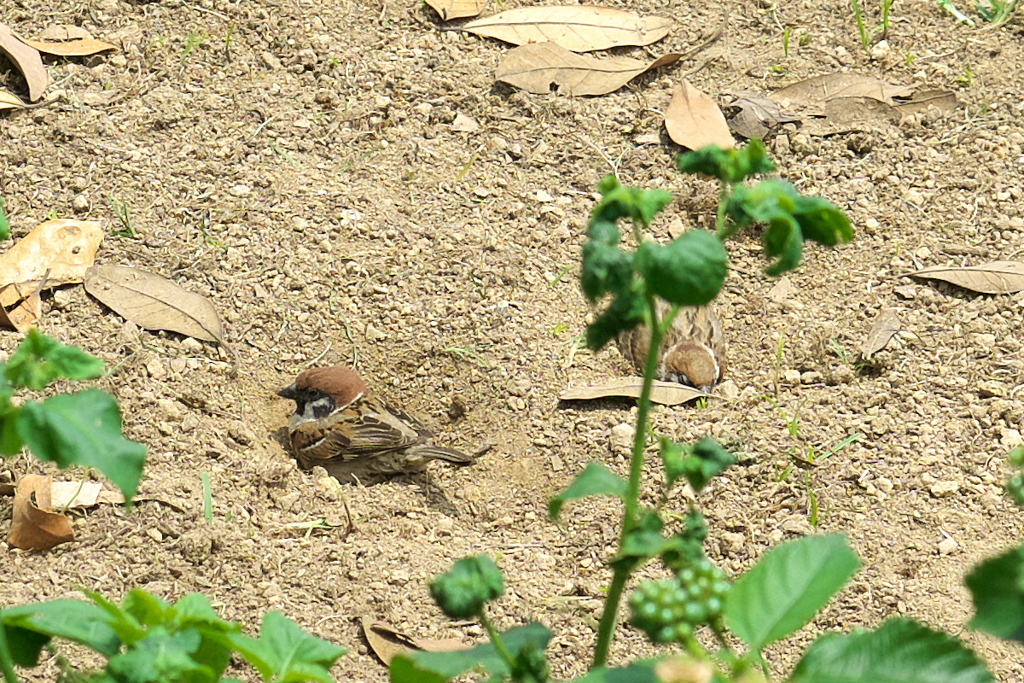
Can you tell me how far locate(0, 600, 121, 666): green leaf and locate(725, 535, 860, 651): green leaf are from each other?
0.86 meters

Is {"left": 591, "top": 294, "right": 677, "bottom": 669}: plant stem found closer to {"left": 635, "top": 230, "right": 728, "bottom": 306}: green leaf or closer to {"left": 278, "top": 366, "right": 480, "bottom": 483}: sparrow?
{"left": 635, "top": 230, "right": 728, "bottom": 306}: green leaf

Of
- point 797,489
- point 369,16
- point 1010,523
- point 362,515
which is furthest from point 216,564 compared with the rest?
point 369,16

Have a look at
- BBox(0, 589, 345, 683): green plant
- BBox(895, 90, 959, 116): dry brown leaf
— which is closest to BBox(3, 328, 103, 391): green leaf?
BBox(0, 589, 345, 683): green plant

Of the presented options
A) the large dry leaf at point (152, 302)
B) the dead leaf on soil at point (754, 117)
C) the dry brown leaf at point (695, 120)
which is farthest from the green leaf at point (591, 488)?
the dead leaf on soil at point (754, 117)

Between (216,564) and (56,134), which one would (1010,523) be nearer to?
(216,564)

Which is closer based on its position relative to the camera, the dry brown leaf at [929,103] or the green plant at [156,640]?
the green plant at [156,640]

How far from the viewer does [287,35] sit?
489 cm

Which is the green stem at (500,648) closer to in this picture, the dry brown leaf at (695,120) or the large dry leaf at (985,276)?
the large dry leaf at (985,276)

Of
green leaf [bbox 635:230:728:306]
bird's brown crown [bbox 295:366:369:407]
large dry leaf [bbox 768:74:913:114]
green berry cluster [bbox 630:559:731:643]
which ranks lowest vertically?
bird's brown crown [bbox 295:366:369:407]

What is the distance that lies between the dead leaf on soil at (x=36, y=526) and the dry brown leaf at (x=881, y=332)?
8.64ft

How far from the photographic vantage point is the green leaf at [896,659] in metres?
1.21

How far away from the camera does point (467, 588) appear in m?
1.35

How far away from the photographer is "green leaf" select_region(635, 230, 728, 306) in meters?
1.22

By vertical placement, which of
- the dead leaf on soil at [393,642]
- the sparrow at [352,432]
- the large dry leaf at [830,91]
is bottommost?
the sparrow at [352,432]
